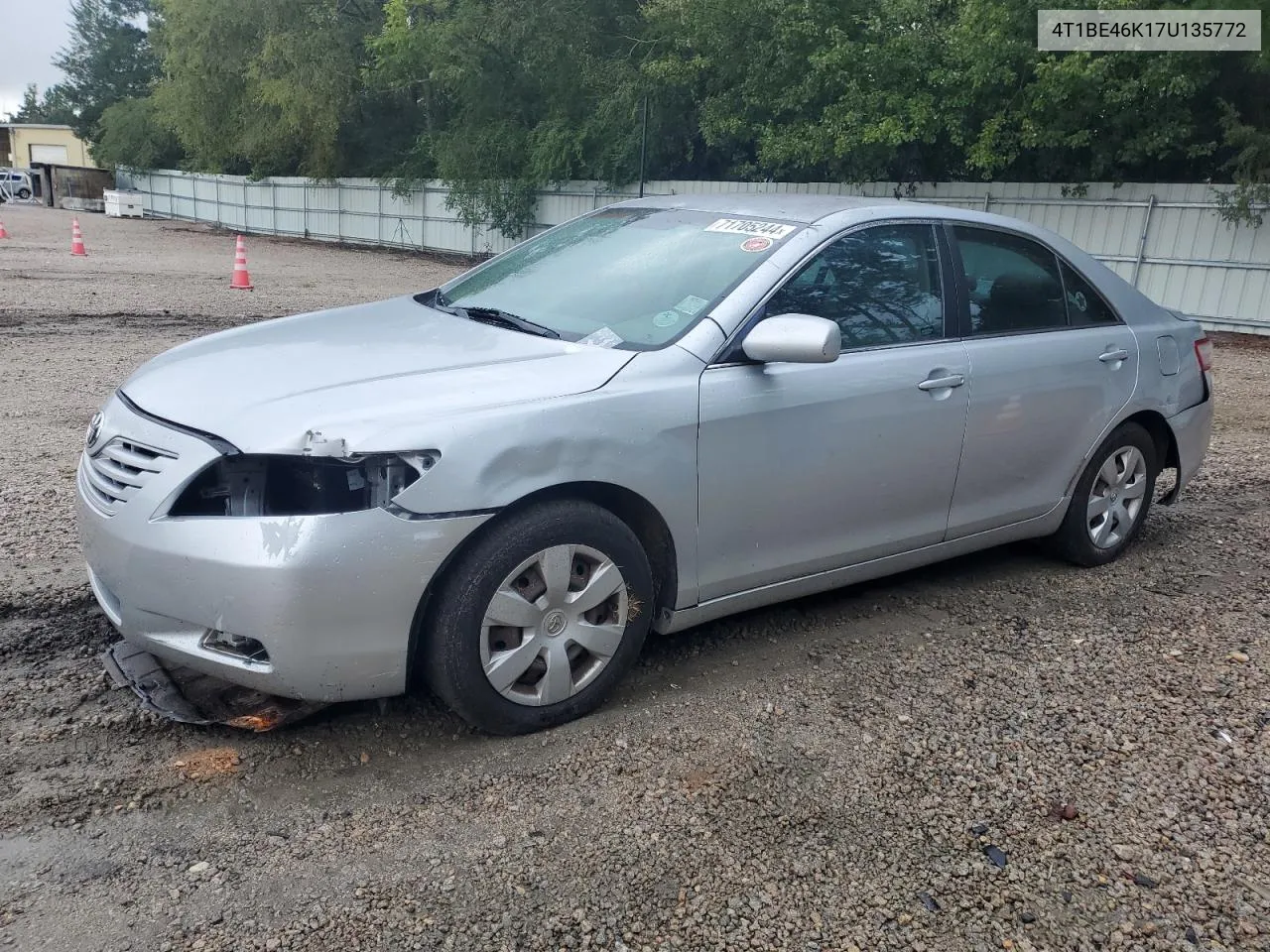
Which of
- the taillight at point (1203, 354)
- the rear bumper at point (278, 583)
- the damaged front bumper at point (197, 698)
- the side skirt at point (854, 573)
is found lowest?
the damaged front bumper at point (197, 698)

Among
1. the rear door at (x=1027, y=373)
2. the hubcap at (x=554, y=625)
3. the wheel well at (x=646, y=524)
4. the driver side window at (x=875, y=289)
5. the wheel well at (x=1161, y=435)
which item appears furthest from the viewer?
the wheel well at (x=1161, y=435)

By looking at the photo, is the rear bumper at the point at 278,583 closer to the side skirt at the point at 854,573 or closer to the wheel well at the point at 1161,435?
the side skirt at the point at 854,573

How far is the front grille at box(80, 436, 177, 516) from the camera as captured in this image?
115 inches

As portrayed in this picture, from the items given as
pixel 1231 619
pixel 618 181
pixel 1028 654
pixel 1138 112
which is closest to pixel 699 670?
pixel 1028 654

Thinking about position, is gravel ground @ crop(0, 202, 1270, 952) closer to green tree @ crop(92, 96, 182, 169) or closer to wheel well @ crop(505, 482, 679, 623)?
wheel well @ crop(505, 482, 679, 623)

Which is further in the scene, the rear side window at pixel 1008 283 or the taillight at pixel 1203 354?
the taillight at pixel 1203 354

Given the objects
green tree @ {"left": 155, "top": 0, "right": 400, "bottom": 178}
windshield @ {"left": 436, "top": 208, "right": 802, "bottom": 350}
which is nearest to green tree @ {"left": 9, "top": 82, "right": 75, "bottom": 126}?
green tree @ {"left": 155, "top": 0, "right": 400, "bottom": 178}

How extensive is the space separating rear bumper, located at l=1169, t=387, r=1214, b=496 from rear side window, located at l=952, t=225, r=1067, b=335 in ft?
3.26

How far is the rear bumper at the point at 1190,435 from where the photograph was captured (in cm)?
509

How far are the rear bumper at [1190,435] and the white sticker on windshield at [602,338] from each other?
3.05 m

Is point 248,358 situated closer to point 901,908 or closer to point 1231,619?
point 901,908

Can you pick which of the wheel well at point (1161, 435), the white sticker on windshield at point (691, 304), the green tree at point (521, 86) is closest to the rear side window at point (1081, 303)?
the wheel well at point (1161, 435)

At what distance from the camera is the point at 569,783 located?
3021 mm

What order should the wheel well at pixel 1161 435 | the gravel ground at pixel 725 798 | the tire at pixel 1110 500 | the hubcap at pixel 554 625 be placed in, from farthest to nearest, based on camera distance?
the wheel well at pixel 1161 435, the tire at pixel 1110 500, the hubcap at pixel 554 625, the gravel ground at pixel 725 798
